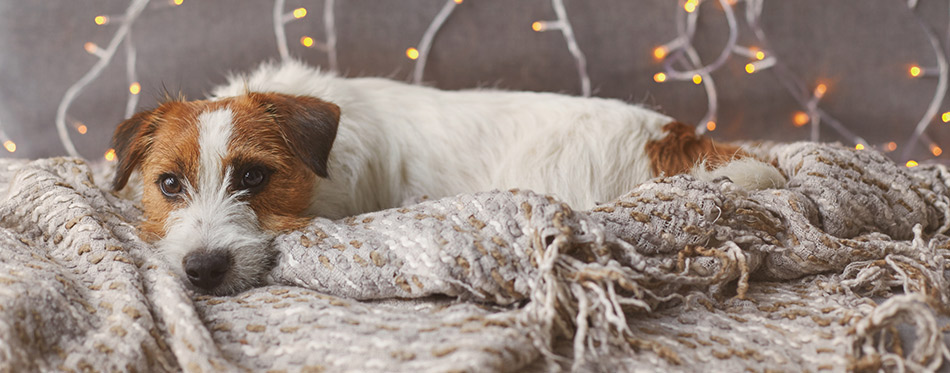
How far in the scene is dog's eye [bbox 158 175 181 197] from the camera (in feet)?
4.96

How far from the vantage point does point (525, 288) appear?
1.14 meters

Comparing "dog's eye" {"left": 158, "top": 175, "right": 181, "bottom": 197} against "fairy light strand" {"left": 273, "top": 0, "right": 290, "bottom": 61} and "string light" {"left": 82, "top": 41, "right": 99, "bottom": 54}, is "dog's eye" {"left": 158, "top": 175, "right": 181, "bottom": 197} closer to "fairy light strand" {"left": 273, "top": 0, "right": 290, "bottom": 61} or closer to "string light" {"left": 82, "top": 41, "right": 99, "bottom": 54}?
"fairy light strand" {"left": 273, "top": 0, "right": 290, "bottom": 61}

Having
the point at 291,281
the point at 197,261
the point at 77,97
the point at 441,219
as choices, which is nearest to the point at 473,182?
the point at 441,219

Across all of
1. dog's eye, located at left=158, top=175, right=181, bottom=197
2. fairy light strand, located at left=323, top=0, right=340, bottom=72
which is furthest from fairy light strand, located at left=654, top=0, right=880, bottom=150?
dog's eye, located at left=158, top=175, right=181, bottom=197

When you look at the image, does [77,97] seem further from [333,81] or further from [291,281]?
[291,281]

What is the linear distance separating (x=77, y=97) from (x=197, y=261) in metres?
1.66

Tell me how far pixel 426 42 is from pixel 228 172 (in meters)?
1.19

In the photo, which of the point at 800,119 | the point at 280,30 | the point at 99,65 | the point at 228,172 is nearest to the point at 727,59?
the point at 800,119

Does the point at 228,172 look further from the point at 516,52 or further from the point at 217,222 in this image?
the point at 516,52

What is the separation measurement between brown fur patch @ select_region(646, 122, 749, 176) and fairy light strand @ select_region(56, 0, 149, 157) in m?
2.03

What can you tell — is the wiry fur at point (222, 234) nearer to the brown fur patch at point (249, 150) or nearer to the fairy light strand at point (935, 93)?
the brown fur patch at point (249, 150)

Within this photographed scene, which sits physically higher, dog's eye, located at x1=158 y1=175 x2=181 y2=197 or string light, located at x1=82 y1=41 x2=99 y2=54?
string light, located at x1=82 y1=41 x2=99 y2=54

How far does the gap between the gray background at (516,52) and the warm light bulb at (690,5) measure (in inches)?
1.7

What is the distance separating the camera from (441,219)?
1.30 meters
